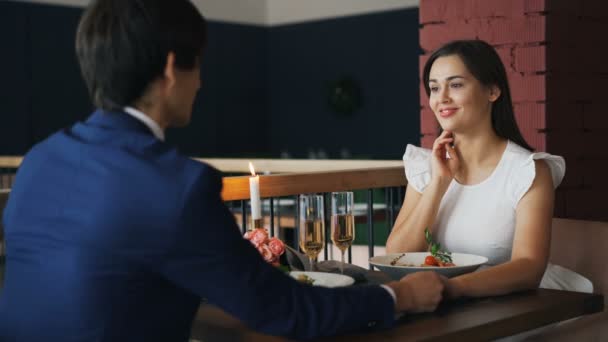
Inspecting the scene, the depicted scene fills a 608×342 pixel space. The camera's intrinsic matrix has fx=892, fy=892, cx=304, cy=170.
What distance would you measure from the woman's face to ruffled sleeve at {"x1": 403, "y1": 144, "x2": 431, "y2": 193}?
20 cm

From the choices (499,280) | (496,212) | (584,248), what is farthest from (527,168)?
(499,280)

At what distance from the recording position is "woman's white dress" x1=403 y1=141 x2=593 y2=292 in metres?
2.62

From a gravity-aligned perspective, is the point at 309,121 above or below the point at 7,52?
below

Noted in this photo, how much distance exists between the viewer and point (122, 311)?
1.46 meters

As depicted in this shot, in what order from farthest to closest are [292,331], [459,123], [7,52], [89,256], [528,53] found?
[7,52], [528,53], [459,123], [292,331], [89,256]

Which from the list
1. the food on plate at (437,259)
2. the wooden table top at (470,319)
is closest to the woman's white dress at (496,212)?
the food on plate at (437,259)

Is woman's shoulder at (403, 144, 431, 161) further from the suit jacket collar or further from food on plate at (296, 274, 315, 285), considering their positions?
the suit jacket collar

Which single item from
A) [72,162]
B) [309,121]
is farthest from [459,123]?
[309,121]

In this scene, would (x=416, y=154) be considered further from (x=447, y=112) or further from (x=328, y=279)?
(x=328, y=279)

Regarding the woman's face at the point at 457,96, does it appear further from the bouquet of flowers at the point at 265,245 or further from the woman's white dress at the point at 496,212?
the bouquet of flowers at the point at 265,245

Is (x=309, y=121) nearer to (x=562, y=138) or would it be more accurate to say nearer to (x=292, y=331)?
(x=562, y=138)

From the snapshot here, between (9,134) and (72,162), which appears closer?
(72,162)

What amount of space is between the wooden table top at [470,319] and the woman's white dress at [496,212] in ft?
1.61

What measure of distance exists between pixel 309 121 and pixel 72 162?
11.0m
